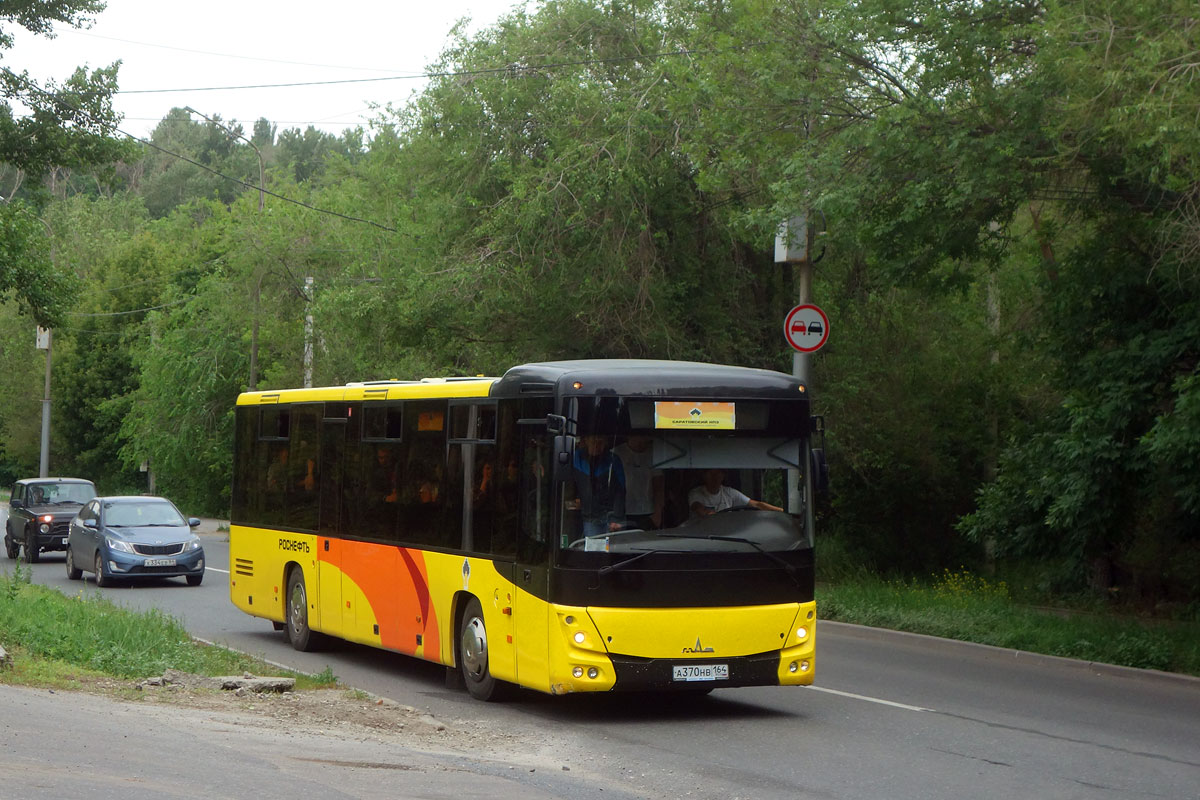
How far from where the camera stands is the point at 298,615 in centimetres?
1605

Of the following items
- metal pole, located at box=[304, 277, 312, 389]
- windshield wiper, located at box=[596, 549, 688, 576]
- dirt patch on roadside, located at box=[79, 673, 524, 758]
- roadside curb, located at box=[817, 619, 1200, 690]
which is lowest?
roadside curb, located at box=[817, 619, 1200, 690]

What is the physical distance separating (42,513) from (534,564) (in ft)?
77.0

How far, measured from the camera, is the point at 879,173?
16266mm

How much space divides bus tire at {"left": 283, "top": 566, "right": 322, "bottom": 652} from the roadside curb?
665 cm

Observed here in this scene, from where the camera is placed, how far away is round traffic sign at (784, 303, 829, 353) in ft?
66.7

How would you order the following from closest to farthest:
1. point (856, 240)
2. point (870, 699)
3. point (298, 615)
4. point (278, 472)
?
point (870, 699) → point (298, 615) → point (278, 472) → point (856, 240)

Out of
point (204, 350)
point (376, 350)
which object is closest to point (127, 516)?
point (376, 350)

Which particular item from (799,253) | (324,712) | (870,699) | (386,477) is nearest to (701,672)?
(870,699)

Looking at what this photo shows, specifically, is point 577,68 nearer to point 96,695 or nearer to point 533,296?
point 533,296

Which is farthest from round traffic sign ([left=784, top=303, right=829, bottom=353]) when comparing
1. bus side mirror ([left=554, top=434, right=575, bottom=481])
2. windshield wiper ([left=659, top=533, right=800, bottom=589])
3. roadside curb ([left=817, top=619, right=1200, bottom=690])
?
bus side mirror ([left=554, top=434, right=575, bottom=481])

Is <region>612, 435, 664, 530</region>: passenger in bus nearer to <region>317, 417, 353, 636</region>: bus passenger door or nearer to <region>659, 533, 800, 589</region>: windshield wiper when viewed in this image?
<region>659, 533, 800, 589</region>: windshield wiper

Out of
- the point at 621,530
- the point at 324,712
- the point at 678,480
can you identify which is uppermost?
the point at 678,480

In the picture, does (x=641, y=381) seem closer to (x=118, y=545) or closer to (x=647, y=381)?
(x=647, y=381)

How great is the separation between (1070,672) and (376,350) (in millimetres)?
20869
